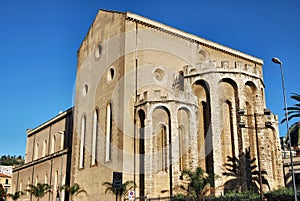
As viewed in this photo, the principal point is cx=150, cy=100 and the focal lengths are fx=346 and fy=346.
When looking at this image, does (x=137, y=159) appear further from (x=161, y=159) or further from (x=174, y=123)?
(x=174, y=123)

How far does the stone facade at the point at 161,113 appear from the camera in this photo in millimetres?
25328

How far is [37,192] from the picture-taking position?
125ft

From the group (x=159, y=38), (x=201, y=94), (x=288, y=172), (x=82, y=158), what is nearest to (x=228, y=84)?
(x=201, y=94)

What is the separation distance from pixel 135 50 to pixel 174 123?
7.71m

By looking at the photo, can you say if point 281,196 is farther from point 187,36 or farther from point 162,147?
point 187,36

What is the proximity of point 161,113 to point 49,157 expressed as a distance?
2085cm

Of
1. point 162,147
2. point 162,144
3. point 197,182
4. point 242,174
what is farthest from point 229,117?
point 197,182

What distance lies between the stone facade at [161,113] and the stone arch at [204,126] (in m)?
0.08

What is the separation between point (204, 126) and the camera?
27172 millimetres

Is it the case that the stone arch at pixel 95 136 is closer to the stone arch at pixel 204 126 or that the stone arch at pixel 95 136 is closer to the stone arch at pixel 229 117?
the stone arch at pixel 204 126

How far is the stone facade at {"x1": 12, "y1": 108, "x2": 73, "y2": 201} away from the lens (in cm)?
3841

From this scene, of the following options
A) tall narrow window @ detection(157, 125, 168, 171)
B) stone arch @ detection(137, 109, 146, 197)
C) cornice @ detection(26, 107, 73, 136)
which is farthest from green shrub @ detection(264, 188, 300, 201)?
cornice @ detection(26, 107, 73, 136)

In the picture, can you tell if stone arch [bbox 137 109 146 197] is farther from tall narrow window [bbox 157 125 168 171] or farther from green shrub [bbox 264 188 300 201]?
green shrub [bbox 264 188 300 201]

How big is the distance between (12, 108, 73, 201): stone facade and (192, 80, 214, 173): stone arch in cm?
1508
